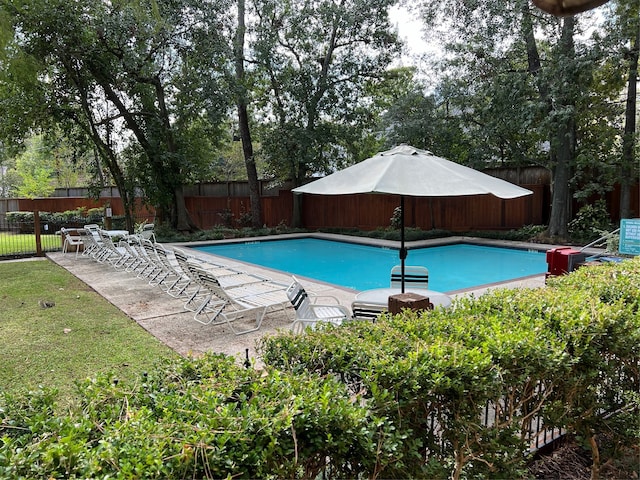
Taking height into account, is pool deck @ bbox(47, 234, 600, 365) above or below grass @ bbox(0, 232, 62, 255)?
below

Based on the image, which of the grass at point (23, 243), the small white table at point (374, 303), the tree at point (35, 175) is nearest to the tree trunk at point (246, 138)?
the grass at point (23, 243)

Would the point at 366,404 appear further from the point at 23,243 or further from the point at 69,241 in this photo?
the point at 23,243

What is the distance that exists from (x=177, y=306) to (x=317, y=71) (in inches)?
514

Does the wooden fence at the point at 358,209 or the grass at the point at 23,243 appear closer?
the grass at the point at 23,243

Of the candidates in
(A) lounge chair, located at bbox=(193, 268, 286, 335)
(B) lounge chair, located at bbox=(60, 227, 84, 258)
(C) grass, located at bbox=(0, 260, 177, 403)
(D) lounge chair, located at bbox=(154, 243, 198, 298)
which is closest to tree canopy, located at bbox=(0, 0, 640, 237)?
(B) lounge chair, located at bbox=(60, 227, 84, 258)

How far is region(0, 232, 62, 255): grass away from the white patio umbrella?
413 inches

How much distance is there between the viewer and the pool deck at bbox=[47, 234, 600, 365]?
4.63 meters

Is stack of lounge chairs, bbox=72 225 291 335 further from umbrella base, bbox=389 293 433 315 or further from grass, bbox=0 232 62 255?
grass, bbox=0 232 62 255

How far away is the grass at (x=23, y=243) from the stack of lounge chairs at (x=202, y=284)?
310 centimetres

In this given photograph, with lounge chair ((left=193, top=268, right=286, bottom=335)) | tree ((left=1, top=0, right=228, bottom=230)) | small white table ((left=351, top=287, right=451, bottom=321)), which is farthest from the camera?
tree ((left=1, top=0, right=228, bottom=230))

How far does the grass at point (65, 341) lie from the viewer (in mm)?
3824

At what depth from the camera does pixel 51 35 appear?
37.9 feet

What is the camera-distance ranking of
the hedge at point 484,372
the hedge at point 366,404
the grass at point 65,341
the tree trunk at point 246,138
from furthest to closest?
the tree trunk at point 246,138 < the grass at point 65,341 < the hedge at point 484,372 < the hedge at point 366,404

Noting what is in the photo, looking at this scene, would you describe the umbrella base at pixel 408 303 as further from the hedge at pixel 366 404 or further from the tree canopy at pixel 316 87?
the tree canopy at pixel 316 87
